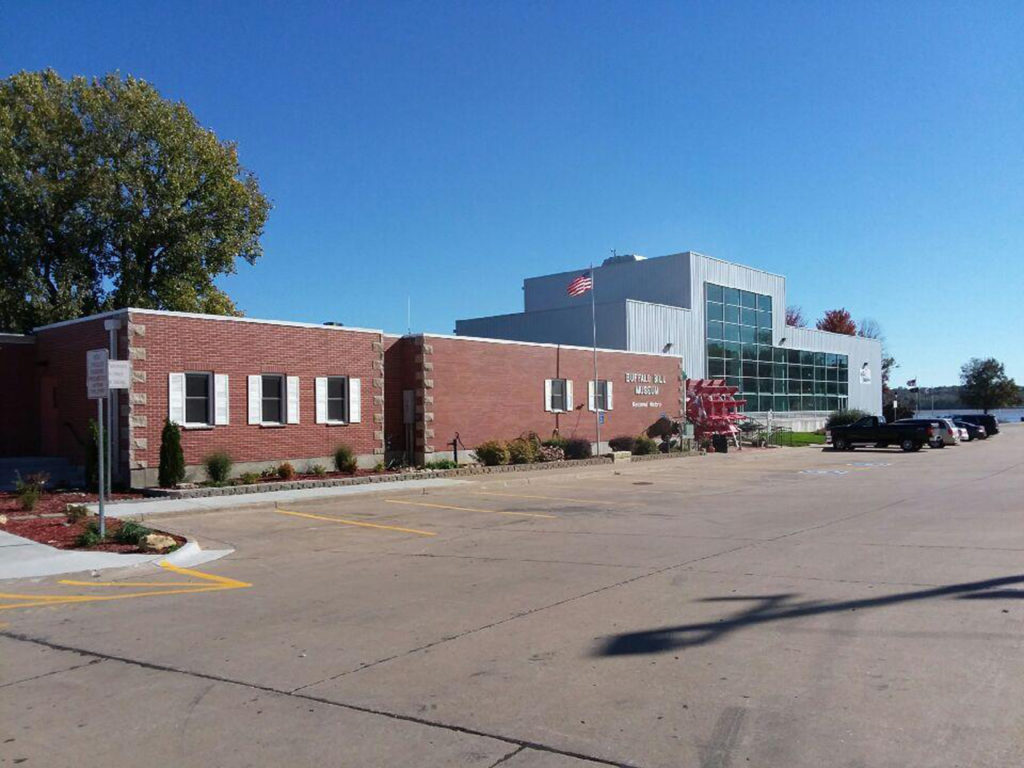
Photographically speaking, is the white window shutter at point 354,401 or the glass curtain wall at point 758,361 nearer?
the white window shutter at point 354,401

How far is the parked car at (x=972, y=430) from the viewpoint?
179 ft

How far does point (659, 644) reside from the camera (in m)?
7.12

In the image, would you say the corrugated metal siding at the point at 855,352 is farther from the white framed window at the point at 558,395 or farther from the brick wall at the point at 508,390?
the white framed window at the point at 558,395

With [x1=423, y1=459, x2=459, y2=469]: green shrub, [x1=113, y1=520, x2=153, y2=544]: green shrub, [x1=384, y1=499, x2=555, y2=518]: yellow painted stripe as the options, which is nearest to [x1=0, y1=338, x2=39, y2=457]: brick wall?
[x1=423, y1=459, x2=459, y2=469]: green shrub

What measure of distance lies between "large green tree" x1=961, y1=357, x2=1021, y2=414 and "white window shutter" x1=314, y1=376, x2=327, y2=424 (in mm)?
108771

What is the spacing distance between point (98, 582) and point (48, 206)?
2599 cm

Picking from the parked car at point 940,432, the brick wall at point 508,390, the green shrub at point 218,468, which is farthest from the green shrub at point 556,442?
the parked car at point 940,432

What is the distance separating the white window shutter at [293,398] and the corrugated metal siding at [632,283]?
27.1 m

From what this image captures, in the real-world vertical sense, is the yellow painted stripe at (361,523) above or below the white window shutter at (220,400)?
below

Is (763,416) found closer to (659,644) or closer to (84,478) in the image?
(84,478)

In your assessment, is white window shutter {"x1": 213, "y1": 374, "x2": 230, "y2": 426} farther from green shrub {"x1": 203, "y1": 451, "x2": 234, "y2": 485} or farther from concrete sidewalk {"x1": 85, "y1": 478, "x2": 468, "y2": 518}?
concrete sidewalk {"x1": 85, "y1": 478, "x2": 468, "y2": 518}

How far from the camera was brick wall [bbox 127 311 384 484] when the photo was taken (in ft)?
67.5

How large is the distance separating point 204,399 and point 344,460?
4.32 meters

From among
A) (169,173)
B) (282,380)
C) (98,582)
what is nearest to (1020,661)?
(98,582)
